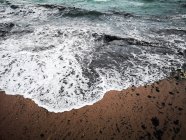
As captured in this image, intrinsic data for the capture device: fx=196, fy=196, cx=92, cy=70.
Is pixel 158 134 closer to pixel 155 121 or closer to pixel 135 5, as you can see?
pixel 155 121

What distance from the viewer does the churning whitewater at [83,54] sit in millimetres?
4758

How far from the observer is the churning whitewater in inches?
187

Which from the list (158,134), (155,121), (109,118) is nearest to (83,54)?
(109,118)

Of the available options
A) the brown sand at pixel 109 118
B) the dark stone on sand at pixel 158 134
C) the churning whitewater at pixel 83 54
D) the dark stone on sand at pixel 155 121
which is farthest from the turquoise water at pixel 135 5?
the dark stone on sand at pixel 158 134

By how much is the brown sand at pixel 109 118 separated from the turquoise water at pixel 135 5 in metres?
7.29

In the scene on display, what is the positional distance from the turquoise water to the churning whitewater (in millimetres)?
884

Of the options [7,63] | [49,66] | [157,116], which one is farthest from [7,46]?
[157,116]

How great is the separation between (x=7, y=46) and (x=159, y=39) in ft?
17.7

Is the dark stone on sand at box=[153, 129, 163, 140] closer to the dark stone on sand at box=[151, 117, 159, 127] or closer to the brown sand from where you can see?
the brown sand

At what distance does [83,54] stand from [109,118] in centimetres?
270

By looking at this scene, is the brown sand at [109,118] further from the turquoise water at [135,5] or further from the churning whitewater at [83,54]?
the turquoise water at [135,5]

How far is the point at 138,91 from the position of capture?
459cm

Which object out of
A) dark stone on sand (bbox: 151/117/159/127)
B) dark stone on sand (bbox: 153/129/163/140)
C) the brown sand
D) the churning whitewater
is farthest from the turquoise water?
dark stone on sand (bbox: 153/129/163/140)

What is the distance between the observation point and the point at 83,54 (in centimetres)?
615
